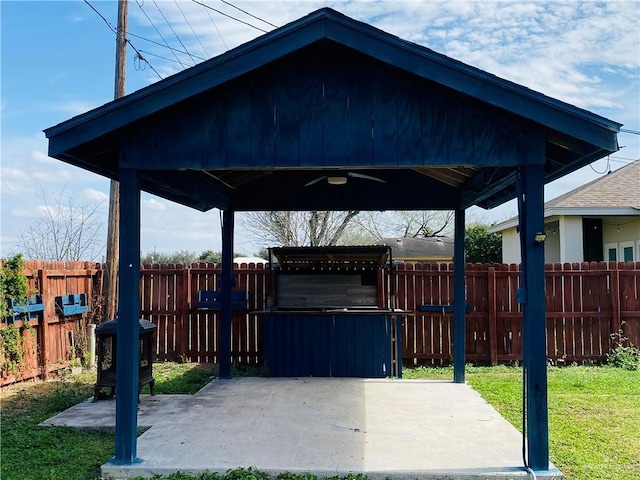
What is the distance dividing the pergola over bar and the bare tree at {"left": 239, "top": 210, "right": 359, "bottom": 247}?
51.1ft

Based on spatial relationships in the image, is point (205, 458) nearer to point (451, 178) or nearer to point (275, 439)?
point (275, 439)

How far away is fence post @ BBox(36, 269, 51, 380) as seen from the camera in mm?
8039

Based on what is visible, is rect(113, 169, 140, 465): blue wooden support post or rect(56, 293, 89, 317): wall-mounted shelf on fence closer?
rect(113, 169, 140, 465): blue wooden support post

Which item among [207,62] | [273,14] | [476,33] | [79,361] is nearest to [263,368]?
[79,361]

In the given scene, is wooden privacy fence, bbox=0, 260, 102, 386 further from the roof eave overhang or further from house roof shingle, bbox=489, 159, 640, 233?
house roof shingle, bbox=489, 159, 640, 233

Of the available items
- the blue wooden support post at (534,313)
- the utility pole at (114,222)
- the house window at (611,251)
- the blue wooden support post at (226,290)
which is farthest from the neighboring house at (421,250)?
the blue wooden support post at (534,313)

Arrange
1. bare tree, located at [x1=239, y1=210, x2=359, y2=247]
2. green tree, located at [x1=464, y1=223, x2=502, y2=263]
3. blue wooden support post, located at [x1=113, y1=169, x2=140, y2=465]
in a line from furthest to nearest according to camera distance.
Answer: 1. bare tree, located at [x1=239, y1=210, x2=359, y2=247]
2. green tree, located at [x1=464, y1=223, x2=502, y2=263]
3. blue wooden support post, located at [x1=113, y1=169, x2=140, y2=465]

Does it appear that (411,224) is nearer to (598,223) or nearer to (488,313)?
(598,223)

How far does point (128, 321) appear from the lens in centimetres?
456

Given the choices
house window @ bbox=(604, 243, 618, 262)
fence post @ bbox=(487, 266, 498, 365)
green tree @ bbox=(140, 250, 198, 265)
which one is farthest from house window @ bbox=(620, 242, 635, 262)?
green tree @ bbox=(140, 250, 198, 265)

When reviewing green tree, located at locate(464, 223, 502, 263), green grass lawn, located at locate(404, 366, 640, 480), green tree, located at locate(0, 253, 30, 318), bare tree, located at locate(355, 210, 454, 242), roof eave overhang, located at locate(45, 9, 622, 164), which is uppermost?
bare tree, located at locate(355, 210, 454, 242)

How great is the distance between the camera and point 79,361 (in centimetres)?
895

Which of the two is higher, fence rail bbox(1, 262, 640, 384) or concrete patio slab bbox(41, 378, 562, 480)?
fence rail bbox(1, 262, 640, 384)

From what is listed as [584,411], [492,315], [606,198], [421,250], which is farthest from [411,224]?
[584,411]
